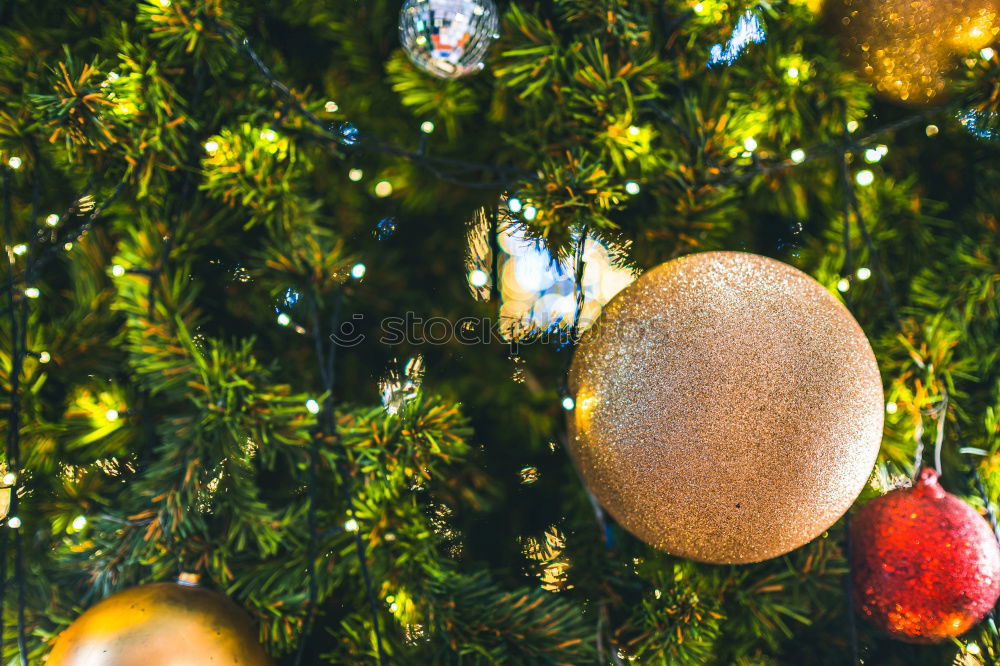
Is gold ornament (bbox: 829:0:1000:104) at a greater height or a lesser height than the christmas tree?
greater

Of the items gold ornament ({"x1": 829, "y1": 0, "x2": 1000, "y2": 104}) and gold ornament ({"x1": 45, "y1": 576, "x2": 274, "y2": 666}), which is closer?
gold ornament ({"x1": 45, "y1": 576, "x2": 274, "y2": 666})

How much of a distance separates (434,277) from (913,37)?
0.49 metres

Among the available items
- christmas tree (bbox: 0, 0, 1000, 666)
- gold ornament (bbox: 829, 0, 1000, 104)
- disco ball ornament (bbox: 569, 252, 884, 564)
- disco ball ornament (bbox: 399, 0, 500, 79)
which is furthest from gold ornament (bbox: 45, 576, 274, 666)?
gold ornament (bbox: 829, 0, 1000, 104)

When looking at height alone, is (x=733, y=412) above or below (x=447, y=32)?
below

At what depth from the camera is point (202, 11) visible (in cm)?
53

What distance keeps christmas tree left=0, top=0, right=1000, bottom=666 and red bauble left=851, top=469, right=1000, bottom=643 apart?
3cm

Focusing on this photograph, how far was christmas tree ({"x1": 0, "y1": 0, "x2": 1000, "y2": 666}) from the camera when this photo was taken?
544 mm

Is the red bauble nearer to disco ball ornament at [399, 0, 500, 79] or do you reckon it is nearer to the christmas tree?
the christmas tree

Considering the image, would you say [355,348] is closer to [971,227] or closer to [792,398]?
[792,398]

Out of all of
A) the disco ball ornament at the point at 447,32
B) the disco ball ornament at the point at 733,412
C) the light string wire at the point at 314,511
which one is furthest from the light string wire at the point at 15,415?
the disco ball ornament at the point at 733,412

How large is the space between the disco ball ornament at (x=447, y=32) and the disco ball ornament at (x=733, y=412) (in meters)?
0.24

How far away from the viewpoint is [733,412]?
0.48 m

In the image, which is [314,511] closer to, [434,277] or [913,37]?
[434,277]

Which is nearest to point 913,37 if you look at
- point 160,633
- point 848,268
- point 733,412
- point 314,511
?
point 848,268
